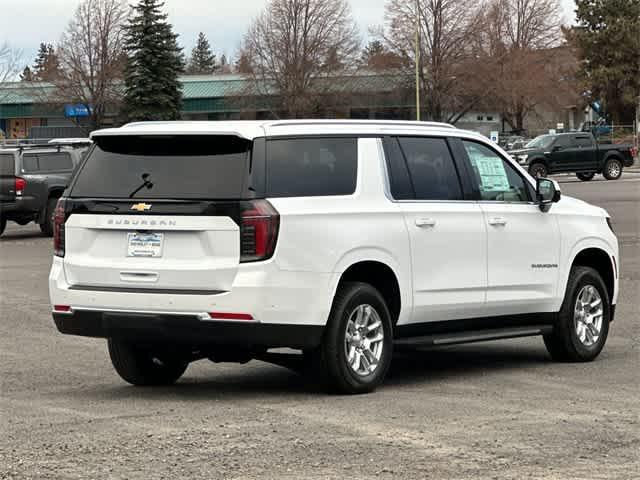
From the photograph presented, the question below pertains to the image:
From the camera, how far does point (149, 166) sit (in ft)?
30.5

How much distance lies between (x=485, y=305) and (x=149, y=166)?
8.87 ft

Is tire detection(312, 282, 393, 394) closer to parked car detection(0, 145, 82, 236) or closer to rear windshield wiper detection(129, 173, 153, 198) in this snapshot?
rear windshield wiper detection(129, 173, 153, 198)

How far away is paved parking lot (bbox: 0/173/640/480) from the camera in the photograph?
6941 millimetres

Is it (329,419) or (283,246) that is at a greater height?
(283,246)

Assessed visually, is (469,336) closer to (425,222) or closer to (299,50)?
(425,222)

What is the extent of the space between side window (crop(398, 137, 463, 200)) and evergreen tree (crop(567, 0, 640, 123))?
97821 millimetres

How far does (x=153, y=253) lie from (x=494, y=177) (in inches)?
115

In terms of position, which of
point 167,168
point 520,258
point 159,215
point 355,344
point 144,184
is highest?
point 167,168

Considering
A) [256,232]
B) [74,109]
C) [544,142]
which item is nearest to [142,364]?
[256,232]

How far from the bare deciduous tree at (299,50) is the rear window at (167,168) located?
9593cm

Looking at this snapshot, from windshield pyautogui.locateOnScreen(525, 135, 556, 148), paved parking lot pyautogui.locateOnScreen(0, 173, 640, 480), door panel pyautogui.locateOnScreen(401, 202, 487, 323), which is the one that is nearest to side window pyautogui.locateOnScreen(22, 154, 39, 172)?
paved parking lot pyautogui.locateOnScreen(0, 173, 640, 480)

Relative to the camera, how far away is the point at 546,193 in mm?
10938

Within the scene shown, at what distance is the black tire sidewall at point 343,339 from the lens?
9148mm

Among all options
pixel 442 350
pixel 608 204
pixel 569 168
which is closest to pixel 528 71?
pixel 569 168
